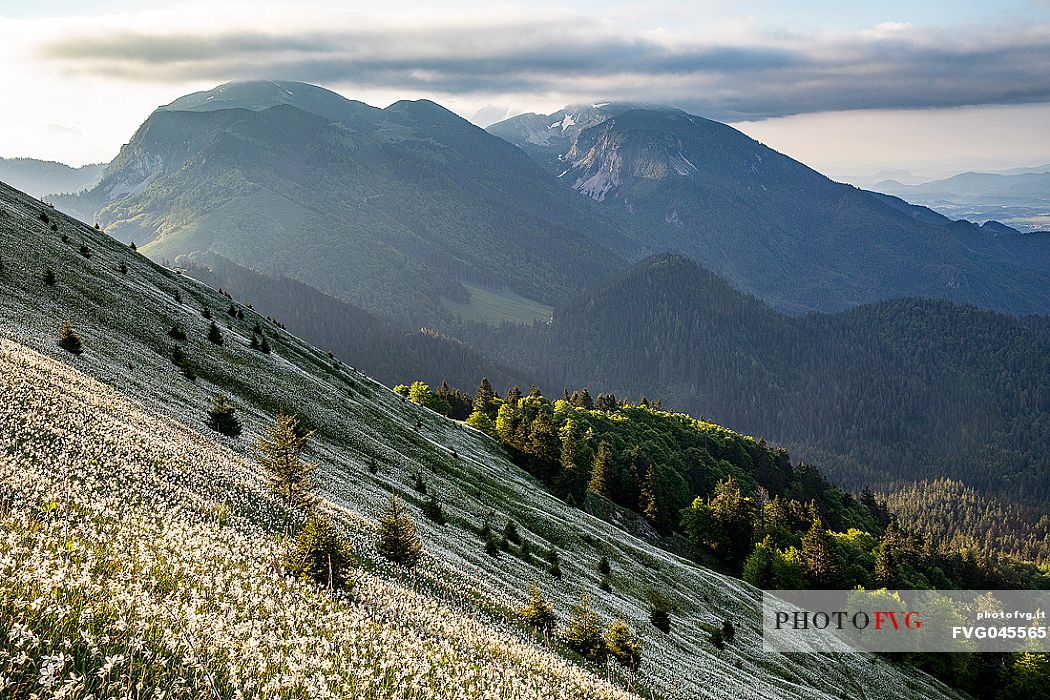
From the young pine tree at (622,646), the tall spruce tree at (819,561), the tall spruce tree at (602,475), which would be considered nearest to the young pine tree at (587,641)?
the young pine tree at (622,646)

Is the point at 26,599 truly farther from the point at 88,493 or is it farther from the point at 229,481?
the point at 229,481

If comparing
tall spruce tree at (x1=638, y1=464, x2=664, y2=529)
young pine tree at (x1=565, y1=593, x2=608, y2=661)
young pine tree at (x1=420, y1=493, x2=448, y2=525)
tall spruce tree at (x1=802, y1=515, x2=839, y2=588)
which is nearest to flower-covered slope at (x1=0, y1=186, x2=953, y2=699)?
young pine tree at (x1=420, y1=493, x2=448, y2=525)

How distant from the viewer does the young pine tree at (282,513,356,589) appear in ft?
55.0

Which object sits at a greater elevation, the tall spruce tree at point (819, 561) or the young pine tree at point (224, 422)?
the young pine tree at point (224, 422)

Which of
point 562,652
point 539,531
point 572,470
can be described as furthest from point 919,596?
point 562,652

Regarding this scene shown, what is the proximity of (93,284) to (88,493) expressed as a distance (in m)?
46.7

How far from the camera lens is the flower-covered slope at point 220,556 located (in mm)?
9805

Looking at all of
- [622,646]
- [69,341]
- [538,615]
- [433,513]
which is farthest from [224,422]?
[622,646]

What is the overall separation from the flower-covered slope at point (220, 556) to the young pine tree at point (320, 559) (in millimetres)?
630

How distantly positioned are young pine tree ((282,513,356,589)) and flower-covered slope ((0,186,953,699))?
630 millimetres

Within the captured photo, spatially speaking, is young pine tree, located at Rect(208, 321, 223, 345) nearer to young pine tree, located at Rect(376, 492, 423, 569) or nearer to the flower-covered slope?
the flower-covered slope

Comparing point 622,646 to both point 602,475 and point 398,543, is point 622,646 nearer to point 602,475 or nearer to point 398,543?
point 398,543

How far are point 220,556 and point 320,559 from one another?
2.72 metres

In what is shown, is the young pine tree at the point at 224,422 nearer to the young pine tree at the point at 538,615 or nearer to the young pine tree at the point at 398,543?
the young pine tree at the point at 398,543
